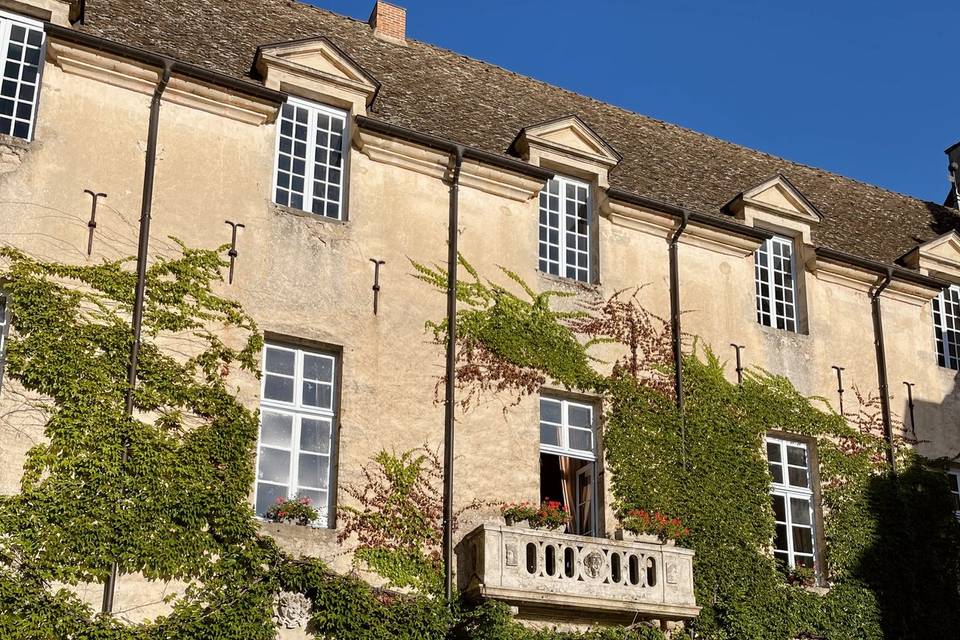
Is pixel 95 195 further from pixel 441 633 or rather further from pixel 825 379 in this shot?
pixel 825 379

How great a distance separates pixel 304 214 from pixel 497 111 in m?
5.61

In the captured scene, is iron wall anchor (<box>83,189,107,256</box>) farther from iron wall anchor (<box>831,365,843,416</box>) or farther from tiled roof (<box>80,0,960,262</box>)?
iron wall anchor (<box>831,365,843,416</box>)

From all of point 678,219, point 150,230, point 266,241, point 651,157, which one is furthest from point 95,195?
point 651,157

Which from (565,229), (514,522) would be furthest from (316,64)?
(514,522)

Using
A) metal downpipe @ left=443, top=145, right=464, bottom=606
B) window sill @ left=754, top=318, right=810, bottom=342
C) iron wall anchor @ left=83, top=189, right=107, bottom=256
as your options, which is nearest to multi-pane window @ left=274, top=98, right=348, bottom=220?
metal downpipe @ left=443, top=145, right=464, bottom=606

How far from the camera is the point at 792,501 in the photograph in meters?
20.0

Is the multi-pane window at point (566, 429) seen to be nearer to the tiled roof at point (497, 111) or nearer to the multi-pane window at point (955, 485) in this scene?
the tiled roof at point (497, 111)

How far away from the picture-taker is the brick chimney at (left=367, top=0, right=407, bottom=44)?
2378cm

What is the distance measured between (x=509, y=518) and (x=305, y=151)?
239 inches

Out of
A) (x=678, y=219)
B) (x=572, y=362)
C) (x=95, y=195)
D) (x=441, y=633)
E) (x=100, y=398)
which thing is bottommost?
(x=441, y=633)

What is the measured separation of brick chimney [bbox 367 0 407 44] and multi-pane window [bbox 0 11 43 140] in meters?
7.76

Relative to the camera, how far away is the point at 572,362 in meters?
18.8

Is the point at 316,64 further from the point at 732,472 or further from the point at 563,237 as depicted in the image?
the point at 732,472

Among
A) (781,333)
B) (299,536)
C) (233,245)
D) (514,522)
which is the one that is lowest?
(299,536)
